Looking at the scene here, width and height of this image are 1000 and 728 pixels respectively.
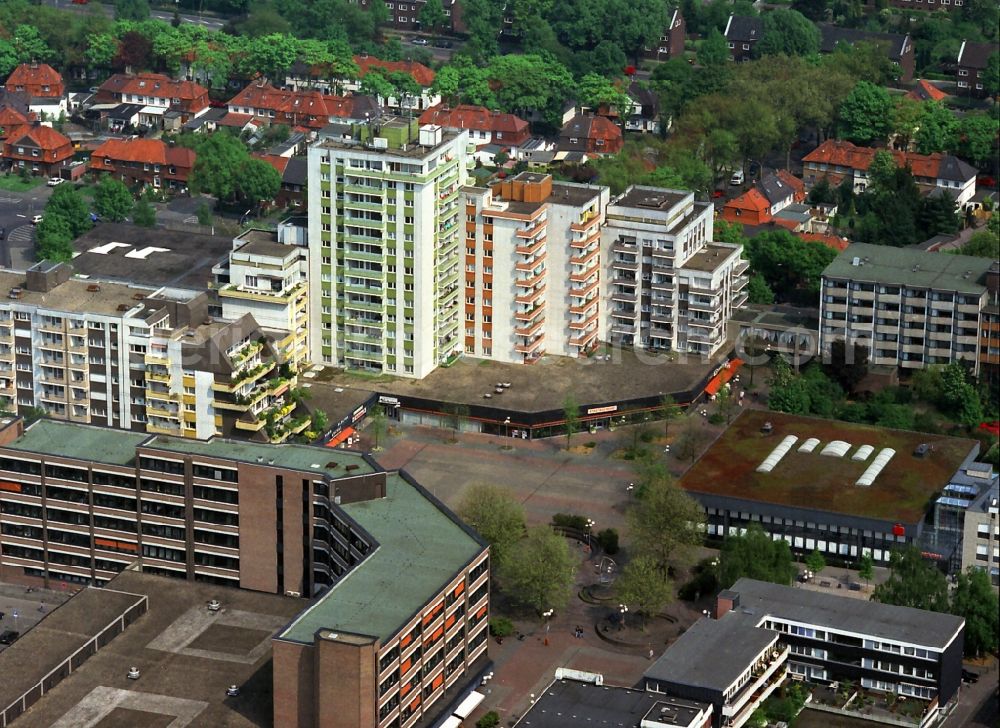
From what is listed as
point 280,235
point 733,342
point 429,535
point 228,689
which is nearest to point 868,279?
point 733,342

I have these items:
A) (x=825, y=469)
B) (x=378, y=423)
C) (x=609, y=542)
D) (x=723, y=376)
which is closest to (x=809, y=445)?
(x=825, y=469)

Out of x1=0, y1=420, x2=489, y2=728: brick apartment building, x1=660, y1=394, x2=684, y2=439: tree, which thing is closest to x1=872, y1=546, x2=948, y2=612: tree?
x1=0, y1=420, x2=489, y2=728: brick apartment building

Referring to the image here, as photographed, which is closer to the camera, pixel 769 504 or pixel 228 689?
pixel 228 689

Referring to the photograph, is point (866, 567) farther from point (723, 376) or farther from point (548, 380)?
point (548, 380)

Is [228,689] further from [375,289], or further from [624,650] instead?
[375,289]

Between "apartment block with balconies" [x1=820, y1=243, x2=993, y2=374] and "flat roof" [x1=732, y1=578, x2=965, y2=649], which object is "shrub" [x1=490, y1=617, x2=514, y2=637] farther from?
"apartment block with balconies" [x1=820, y1=243, x2=993, y2=374]

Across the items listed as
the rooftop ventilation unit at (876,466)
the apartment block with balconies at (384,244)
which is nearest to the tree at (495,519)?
the rooftop ventilation unit at (876,466)
